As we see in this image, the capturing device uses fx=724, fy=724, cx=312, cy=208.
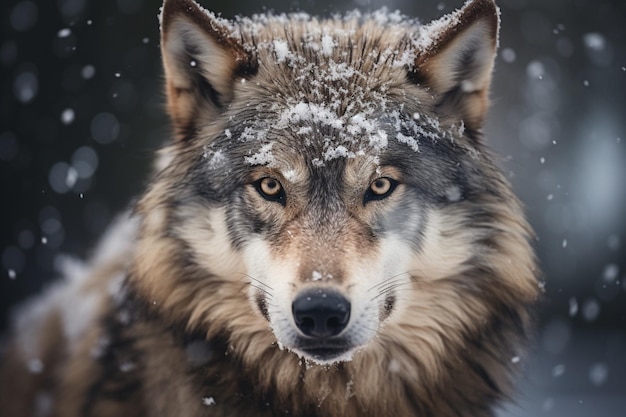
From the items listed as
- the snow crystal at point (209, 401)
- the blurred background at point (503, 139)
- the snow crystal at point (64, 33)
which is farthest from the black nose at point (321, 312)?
the snow crystal at point (64, 33)

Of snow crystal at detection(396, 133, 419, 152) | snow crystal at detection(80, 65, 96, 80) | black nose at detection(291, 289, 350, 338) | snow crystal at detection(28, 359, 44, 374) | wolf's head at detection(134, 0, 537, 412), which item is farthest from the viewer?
snow crystal at detection(80, 65, 96, 80)

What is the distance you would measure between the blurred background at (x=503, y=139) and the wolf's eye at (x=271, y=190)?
4.78 m

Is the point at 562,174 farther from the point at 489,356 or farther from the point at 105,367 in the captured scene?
the point at 105,367

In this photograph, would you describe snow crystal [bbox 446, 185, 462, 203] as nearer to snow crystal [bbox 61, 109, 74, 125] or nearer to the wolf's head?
the wolf's head

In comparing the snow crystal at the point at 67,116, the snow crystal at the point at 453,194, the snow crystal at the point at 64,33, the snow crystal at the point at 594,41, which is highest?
the snow crystal at the point at 594,41

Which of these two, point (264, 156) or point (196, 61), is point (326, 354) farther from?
point (196, 61)

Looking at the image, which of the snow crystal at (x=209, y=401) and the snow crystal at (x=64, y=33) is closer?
the snow crystal at (x=209, y=401)

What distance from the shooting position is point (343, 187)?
10.3 ft

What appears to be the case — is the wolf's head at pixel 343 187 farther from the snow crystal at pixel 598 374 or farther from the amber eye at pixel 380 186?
the snow crystal at pixel 598 374

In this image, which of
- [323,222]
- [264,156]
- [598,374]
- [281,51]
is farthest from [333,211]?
[598,374]

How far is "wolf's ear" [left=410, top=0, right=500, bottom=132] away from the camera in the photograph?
3.31m

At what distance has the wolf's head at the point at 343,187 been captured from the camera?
10.3 feet

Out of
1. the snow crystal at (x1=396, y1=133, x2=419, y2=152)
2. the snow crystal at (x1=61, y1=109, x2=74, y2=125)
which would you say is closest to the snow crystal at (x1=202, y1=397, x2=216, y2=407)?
the snow crystal at (x1=396, y1=133, x2=419, y2=152)

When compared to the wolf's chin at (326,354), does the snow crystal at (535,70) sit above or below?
above
